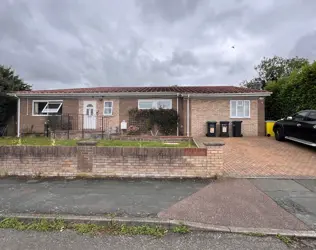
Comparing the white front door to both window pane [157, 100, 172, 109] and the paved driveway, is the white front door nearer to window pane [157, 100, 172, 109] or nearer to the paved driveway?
window pane [157, 100, 172, 109]

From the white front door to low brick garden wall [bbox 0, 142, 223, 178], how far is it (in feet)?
30.4

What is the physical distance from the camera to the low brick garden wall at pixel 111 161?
19.8 feet

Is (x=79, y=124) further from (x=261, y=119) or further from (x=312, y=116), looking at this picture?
(x=312, y=116)

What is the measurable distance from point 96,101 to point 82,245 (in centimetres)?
1327

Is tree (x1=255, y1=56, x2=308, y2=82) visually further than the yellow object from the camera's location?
Yes

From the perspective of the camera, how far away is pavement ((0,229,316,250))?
9.87 feet

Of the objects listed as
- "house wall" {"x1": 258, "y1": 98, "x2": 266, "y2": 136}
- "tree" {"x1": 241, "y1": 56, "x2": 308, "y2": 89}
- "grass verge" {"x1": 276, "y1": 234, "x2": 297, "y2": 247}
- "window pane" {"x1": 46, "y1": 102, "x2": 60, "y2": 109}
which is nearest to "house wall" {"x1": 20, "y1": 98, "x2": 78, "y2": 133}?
"window pane" {"x1": 46, "y1": 102, "x2": 60, "y2": 109}

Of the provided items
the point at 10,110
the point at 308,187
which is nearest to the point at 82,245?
the point at 308,187

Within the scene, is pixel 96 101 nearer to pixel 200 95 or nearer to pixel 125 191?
pixel 200 95

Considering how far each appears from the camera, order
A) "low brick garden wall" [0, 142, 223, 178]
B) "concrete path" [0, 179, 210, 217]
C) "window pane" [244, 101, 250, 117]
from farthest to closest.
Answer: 1. "window pane" [244, 101, 250, 117]
2. "low brick garden wall" [0, 142, 223, 178]
3. "concrete path" [0, 179, 210, 217]

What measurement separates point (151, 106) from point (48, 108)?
7078 mm

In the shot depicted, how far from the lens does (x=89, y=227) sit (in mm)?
3527

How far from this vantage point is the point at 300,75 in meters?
12.8

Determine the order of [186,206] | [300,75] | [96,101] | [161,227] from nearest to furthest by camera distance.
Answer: [161,227]
[186,206]
[300,75]
[96,101]
